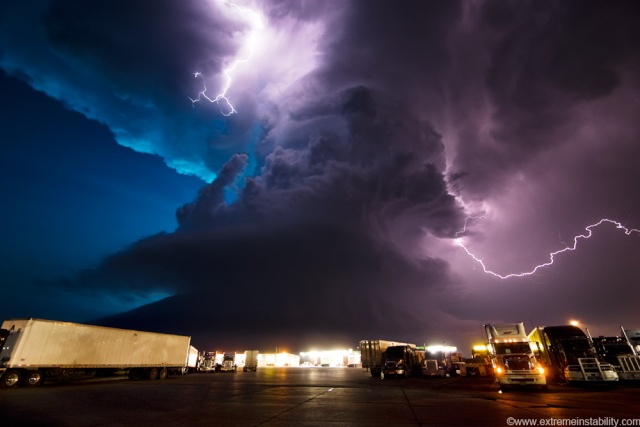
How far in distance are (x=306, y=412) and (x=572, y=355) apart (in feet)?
65.3

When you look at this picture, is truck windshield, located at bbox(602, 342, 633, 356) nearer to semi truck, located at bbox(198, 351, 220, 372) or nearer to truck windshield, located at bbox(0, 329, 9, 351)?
truck windshield, located at bbox(0, 329, 9, 351)

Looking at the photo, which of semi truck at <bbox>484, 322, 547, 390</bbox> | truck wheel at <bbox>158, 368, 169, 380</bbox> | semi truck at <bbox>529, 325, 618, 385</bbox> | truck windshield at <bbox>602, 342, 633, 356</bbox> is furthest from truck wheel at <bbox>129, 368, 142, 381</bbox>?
truck windshield at <bbox>602, 342, 633, 356</bbox>

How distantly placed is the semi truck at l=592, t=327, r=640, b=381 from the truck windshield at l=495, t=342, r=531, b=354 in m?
7.00

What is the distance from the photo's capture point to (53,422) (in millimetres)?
7758

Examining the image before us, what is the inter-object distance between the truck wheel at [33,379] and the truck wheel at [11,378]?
48cm

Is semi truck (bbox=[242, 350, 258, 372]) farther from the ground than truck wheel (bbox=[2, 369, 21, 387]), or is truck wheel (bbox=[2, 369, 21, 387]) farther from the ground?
semi truck (bbox=[242, 350, 258, 372])

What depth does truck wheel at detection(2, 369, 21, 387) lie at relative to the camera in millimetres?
19219

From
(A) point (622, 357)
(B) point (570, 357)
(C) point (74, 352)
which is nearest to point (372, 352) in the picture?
(B) point (570, 357)

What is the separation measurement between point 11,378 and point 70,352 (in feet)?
10.6

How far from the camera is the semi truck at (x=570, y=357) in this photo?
18203mm

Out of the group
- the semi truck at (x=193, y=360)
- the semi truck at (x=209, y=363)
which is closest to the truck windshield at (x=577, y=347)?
the semi truck at (x=193, y=360)

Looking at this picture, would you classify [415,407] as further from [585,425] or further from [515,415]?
[585,425]

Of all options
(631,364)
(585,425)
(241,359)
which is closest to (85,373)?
(585,425)

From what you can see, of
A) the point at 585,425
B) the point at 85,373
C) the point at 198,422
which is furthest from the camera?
the point at 85,373
